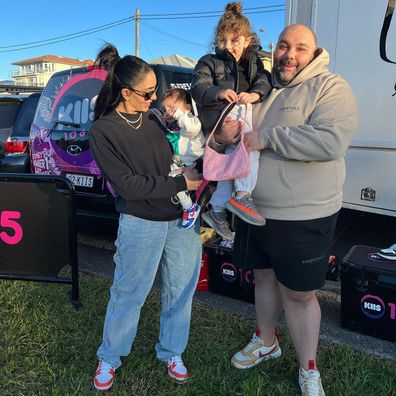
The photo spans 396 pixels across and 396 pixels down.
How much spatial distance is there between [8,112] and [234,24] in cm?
572

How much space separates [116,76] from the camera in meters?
2.31

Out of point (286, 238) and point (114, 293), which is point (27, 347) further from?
point (286, 238)

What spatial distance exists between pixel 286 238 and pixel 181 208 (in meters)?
0.59

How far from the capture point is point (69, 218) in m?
3.52

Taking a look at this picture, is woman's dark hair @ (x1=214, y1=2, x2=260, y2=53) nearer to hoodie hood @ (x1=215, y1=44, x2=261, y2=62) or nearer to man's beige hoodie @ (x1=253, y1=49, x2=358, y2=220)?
hoodie hood @ (x1=215, y1=44, x2=261, y2=62)

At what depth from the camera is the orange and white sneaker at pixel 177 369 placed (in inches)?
105

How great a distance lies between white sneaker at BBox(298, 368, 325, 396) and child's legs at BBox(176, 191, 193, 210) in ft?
3.64

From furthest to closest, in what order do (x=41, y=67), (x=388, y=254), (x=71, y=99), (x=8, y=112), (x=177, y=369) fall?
1. (x=41, y=67)
2. (x=8, y=112)
3. (x=71, y=99)
4. (x=388, y=254)
5. (x=177, y=369)

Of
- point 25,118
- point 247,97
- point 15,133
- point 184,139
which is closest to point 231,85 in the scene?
point 247,97

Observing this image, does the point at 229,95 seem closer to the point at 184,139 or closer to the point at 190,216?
the point at 184,139

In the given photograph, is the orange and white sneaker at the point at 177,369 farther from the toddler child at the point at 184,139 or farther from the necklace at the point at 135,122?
the necklace at the point at 135,122

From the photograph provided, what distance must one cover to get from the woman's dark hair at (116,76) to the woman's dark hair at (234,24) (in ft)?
1.66

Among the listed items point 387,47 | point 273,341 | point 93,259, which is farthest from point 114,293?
point 387,47

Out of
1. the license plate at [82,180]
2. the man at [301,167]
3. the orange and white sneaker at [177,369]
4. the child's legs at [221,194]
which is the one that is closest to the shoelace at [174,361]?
the orange and white sneaker at [177,369]
